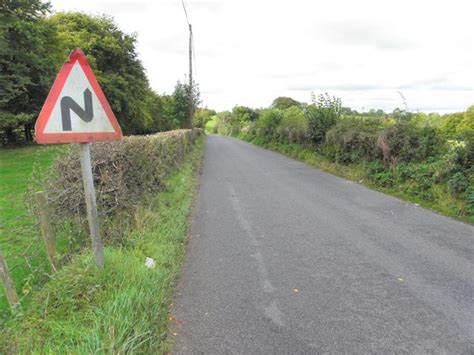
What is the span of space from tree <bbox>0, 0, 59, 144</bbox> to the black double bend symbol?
685 inches

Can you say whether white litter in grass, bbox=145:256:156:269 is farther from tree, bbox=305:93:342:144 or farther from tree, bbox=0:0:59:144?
tree, bbox=0:0:59:144

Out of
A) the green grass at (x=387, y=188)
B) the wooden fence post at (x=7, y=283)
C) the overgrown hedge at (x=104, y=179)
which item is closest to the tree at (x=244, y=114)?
the green grass at (x=387, y=188)

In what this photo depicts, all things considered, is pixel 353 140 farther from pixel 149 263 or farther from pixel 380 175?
pixel 149 263

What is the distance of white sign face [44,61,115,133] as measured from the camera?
252cm

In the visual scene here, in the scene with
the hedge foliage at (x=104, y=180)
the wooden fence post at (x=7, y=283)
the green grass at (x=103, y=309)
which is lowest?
the green grass at (x=103, y=309)

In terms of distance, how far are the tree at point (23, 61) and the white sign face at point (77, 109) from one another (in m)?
17.4

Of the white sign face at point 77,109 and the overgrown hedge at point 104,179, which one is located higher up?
the white sign face at point 77,109

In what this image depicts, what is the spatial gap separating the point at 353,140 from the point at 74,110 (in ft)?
36.5

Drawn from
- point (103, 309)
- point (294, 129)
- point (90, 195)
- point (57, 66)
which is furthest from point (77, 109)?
point (57, 66)

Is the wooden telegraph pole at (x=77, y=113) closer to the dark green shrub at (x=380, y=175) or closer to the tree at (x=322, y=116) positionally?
the dark green shrub at (x=380, y=175)

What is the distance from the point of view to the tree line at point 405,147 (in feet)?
23.8

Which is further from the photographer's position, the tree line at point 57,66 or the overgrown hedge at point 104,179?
the tree line at point 57,66

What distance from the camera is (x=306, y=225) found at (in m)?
6.04

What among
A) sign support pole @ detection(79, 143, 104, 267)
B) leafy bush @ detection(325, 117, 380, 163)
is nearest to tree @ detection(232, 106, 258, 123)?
leafy bush @ detection(325, 117, 380, 163)
